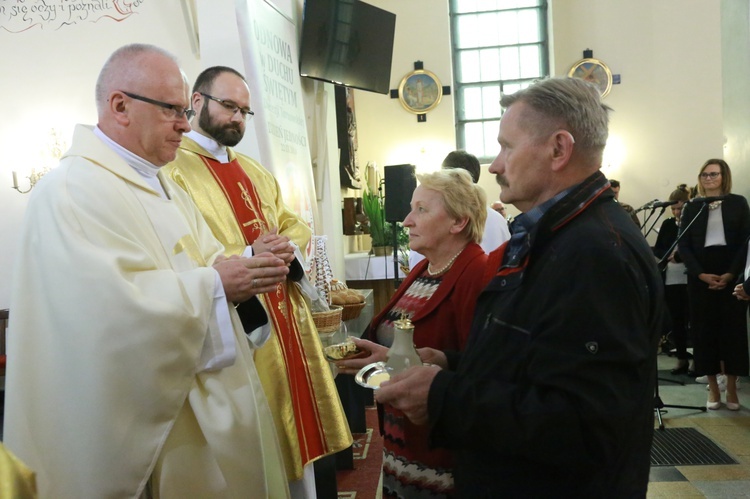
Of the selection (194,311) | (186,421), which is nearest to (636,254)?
(194,311)

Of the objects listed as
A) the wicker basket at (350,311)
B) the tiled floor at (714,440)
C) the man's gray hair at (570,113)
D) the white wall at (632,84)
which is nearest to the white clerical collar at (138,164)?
the man's gray hair at (570,113)

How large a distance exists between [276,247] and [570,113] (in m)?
1.27

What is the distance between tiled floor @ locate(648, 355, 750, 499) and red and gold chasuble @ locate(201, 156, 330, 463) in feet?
6.93

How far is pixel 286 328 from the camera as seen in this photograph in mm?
2959

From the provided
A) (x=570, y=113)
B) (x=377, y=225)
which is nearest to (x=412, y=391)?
(x=570, y=113)

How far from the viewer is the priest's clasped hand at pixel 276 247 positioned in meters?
2.40

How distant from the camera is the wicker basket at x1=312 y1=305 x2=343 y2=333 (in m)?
3.62

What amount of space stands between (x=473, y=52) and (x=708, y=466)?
32.8 ft

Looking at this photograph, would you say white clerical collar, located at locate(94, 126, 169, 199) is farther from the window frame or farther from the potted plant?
the window frame

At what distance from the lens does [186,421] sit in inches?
75.5

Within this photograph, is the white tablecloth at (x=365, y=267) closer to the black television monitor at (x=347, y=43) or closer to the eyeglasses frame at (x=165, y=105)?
the black television monitor at (x=347, y=43)

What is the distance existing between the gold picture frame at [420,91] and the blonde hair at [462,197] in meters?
9.96

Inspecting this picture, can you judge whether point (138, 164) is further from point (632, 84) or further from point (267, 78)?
point (632, 84)

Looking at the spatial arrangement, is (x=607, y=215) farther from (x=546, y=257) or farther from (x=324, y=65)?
(x=324, y=65)
